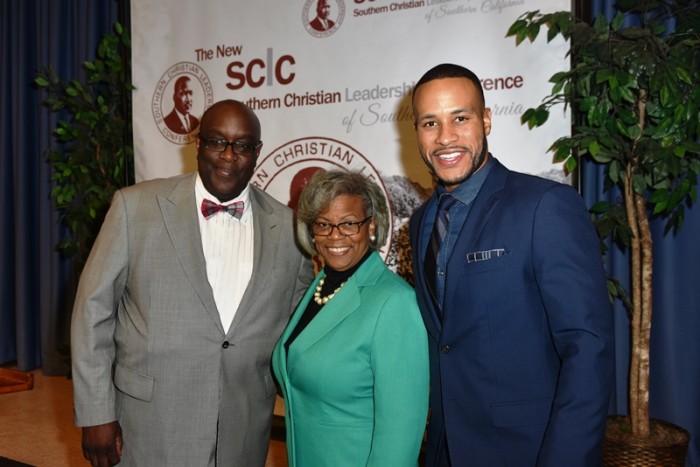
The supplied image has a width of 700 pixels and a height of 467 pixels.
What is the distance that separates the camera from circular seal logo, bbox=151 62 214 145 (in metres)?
3.98

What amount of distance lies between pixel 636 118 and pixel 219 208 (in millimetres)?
1729

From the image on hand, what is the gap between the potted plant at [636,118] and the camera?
2.45 meters

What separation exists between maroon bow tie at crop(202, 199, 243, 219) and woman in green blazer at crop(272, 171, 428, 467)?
0.24 meters

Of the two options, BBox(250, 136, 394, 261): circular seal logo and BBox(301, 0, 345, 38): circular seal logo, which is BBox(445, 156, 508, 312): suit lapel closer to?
BBox(250, 136, 394, 261): circular seal logo

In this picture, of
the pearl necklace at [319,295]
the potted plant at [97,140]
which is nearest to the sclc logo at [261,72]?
the potted plant at [97,140]

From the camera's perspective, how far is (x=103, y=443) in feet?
6.23

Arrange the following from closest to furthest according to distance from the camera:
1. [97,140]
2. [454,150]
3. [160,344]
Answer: [454,150]
[160,344]
[97,140]

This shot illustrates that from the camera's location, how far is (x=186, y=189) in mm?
2049

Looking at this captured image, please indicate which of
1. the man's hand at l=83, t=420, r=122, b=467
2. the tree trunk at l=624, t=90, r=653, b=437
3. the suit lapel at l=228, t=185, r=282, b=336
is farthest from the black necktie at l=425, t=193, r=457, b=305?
the tree trunk at l=624, t=90, r=653, b=437

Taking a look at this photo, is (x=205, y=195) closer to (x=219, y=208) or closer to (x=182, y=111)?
(x=219, y=208)

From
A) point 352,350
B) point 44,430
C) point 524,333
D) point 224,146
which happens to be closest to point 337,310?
point 352,350

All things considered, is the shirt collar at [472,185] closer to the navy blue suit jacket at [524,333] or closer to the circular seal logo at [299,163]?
the navy blue suit jacket at [524,333]

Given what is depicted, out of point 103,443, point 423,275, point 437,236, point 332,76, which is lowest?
point 103,443

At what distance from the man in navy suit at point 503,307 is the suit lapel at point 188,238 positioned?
0.64 m
